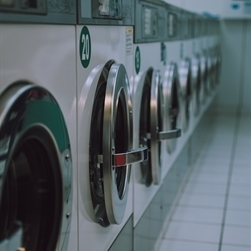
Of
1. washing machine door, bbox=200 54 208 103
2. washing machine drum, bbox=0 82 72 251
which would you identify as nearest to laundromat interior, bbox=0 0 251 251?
washing machine drum, bbox=0 82 72 251

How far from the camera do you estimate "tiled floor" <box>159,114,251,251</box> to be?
2482 mm

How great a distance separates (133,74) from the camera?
70.4 inches

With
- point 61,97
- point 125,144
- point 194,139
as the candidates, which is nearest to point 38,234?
point 61,97

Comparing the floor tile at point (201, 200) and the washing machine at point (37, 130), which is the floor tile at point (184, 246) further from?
the washing machine at point (37, 130)

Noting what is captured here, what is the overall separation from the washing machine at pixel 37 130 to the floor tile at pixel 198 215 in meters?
1.69

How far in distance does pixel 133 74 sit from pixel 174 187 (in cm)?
131

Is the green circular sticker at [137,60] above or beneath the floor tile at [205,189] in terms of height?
above

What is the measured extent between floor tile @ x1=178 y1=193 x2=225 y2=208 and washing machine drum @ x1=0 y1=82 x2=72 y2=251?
2.01 meters

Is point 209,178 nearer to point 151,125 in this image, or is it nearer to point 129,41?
point 151,125

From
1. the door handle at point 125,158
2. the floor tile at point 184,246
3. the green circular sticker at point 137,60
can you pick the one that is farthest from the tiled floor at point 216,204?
the door handle at point 125,158

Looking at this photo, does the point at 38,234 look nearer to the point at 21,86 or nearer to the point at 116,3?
the point at 21,86

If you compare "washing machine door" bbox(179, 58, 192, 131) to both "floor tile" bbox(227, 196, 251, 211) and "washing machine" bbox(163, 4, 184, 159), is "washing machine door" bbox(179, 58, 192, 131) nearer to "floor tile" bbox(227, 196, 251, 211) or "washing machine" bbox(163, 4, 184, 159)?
"washing machine" bbox(163, 4, 184, 159)

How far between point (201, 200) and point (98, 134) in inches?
74.9

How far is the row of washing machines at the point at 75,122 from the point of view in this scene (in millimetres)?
869
